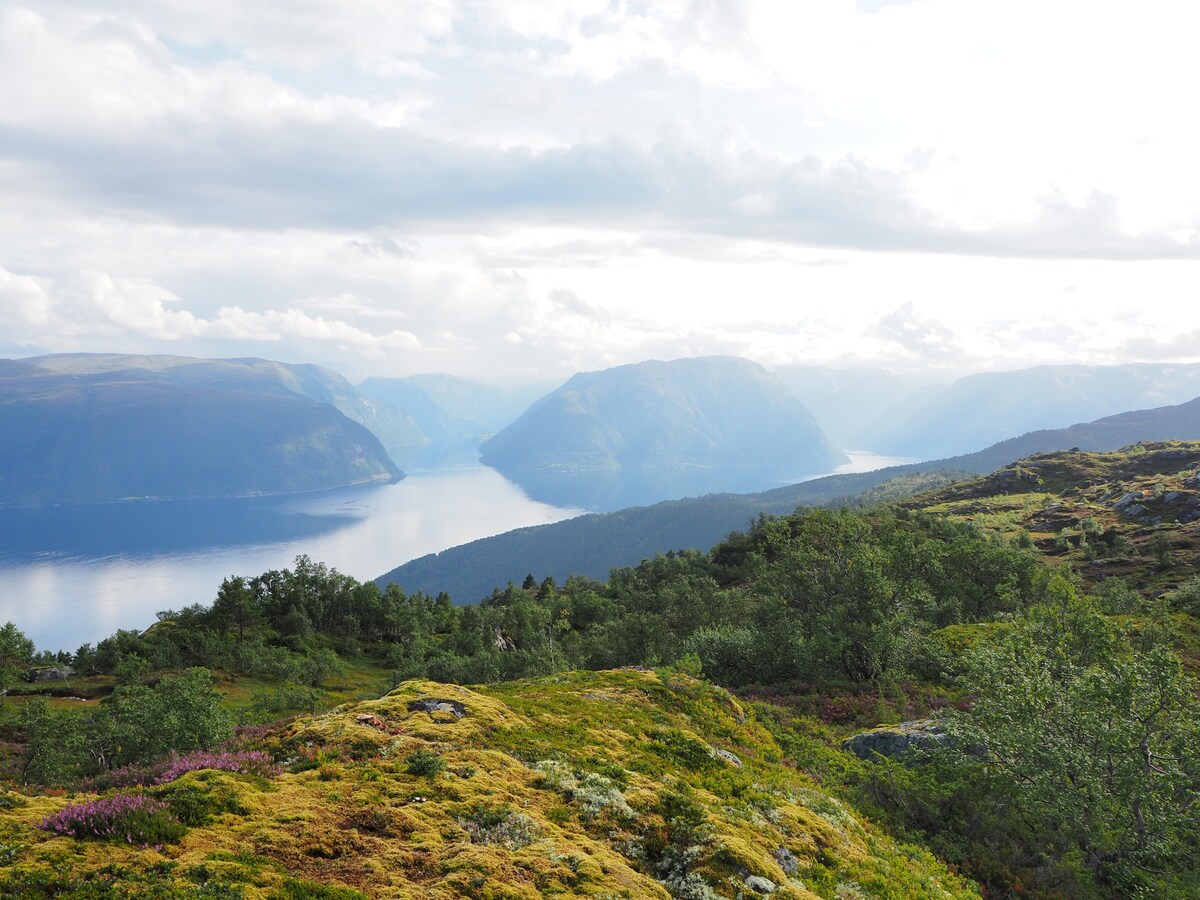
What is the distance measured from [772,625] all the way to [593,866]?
4616cm

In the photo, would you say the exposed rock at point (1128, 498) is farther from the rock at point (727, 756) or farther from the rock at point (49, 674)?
the rock at point (49, 674)

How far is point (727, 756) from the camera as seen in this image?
28.2m

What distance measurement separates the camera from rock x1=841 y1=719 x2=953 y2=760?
3370 cm

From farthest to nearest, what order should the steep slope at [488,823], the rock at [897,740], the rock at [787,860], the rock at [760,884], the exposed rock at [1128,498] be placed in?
the exposed rock at [1128,498], the rock at [897,740], the rock at [787,860], the rock at [760,884], the steep slope at [488,823]

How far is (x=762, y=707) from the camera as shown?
43094 mm

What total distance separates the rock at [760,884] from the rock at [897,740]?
19.4 m

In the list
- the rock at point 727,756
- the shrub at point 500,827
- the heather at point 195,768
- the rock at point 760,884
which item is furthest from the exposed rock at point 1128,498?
the heather at point 195,768

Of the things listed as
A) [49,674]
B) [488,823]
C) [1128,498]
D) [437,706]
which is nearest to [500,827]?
[488,823]

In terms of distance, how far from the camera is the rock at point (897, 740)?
33697 mm

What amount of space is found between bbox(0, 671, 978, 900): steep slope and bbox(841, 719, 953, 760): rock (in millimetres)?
9145

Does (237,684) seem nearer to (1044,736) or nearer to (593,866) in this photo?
(593,866)

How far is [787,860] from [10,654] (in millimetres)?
Answer: 116841

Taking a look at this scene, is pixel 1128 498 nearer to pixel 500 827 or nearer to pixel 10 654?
pixel 500 827

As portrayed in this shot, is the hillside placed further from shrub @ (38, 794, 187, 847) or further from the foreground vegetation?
shrub @ (38, 794, 187, 847)
